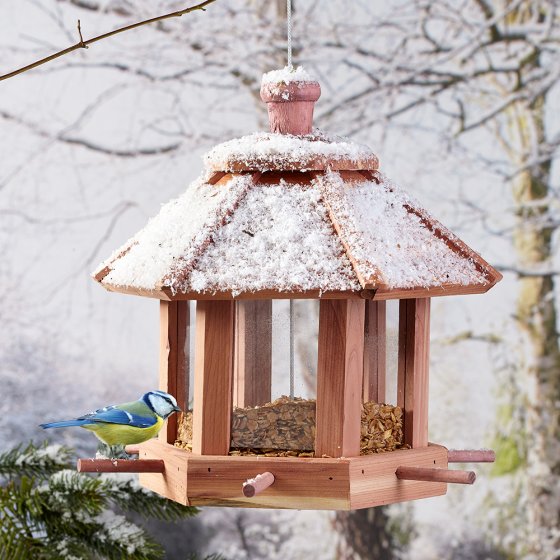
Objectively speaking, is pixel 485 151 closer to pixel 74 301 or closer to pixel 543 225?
pixel 543 225

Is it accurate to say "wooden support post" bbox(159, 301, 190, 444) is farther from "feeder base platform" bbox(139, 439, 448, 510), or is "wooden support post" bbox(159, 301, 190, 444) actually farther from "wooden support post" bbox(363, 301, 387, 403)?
"wooden support post" bbox(363, 301, 387, 403)

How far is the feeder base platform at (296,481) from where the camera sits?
3.82 feet

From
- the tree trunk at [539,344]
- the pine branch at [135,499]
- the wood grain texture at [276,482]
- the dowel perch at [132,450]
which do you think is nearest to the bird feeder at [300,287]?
the wood grain texture at [276,482]

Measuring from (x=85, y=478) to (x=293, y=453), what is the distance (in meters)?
0.79

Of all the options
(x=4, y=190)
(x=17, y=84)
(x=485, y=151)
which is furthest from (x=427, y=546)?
(x=17, y=84)

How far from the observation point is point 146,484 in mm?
1355

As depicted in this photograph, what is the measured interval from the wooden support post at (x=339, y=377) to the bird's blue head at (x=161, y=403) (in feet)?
0.67

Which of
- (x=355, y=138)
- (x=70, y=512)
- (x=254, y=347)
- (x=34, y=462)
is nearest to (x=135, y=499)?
(x=70, y=512)

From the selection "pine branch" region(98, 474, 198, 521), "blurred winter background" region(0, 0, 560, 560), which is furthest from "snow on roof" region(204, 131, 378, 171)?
"blurred winter background" region(0, 0, 560, 560)

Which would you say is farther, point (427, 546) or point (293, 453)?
point (427, 546)

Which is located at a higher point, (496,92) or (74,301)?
(496,92)

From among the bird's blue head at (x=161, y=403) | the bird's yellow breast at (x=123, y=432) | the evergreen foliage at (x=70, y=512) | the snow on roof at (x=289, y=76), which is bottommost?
the evergreen foliage at (x=70, y=512)

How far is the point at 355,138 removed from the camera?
2.86 metres

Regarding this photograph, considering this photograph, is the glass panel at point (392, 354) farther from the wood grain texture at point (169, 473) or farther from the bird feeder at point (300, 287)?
the wood grain texture at point (169, 473)
